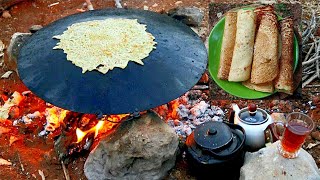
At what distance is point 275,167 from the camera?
11.3 ft

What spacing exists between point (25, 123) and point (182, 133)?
183 cm

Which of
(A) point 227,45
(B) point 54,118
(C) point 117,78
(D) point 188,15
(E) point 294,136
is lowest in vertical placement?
(B) point 54,118

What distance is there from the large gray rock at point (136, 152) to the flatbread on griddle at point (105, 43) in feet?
2.06

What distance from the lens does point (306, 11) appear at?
643 cm

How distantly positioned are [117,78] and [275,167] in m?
1.50

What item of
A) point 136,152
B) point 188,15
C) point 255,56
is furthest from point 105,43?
point 188,15

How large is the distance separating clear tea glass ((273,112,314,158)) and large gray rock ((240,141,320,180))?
0.21 feet

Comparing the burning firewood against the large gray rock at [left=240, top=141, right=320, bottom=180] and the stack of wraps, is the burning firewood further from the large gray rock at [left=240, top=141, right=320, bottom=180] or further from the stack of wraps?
the stack of wraps

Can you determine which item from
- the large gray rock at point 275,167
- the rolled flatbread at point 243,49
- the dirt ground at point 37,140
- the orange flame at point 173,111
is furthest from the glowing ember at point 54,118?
the large gray rock at point 275,167

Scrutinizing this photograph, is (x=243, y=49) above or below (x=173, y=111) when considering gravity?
above

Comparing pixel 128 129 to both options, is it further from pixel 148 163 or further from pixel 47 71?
pixel 47 71

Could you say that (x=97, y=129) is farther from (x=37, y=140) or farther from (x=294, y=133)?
(x=294, y=133)

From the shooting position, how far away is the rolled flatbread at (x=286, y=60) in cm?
468

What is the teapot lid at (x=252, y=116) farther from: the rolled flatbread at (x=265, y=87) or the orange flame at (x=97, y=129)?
the orange flame at (x=97, y=129)
